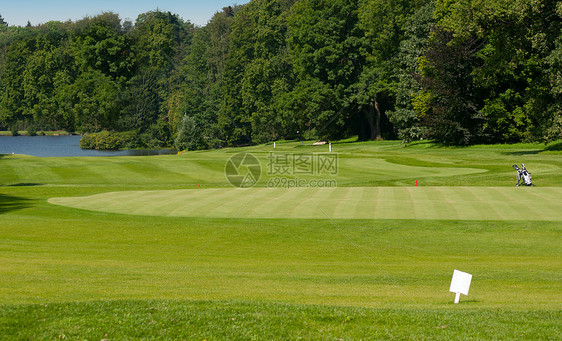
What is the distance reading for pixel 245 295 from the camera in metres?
11.1

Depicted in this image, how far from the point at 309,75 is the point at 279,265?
73620mm

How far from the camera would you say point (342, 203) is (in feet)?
81.9

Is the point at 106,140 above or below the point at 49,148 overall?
above

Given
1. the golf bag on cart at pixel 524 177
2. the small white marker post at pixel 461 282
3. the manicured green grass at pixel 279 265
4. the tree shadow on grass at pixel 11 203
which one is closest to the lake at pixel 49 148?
the manicured green grass at pixel 279 265

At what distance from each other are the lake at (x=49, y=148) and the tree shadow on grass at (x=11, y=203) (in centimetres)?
6735

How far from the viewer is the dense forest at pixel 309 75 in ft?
160

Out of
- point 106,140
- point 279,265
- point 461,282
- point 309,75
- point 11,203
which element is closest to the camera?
point 461,282

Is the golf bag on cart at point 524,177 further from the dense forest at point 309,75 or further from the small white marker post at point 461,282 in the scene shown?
the small white marker post at point 461,282

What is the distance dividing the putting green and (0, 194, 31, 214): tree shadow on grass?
1.39m

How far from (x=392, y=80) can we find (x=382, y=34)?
23.4 ft

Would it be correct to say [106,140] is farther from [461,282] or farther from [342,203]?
[461,282]

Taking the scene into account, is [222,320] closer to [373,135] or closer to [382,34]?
[382,34]

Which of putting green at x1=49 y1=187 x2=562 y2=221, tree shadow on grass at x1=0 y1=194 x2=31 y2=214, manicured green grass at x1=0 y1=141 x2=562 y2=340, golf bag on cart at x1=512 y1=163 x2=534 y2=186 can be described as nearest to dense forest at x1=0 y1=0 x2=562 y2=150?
putting green at x1=49 y1=187 x2=562 y2=221

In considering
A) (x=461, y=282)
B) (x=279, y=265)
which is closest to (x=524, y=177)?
(x=279, y=265)
